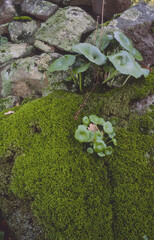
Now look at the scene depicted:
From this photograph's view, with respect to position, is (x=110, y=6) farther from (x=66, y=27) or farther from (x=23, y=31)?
(x=23, y=31)

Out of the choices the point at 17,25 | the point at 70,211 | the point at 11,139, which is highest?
the point at 17,25

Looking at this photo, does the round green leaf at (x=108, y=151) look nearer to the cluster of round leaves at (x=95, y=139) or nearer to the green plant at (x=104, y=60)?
the cluster of round leaves at (x=95, y=139)

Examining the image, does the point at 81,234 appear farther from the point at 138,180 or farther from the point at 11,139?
the point at 11,139

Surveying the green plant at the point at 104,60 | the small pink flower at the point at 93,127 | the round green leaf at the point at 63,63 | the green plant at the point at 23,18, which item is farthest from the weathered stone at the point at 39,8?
the small pink flower at the point at 93,127

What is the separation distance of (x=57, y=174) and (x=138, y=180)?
811mm

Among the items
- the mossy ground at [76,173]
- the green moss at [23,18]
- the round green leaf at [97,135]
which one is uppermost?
the green moss at [23,18]

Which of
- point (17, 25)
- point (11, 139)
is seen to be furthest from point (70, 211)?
point (17, 25)

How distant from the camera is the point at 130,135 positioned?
1.85 metres

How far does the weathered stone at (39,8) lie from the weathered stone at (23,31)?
220mm

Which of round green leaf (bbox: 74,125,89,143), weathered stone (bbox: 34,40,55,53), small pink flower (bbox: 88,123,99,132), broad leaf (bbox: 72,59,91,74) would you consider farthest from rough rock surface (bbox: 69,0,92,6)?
round green leaf (bbox: 74,125,89,143)

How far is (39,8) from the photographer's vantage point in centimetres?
355

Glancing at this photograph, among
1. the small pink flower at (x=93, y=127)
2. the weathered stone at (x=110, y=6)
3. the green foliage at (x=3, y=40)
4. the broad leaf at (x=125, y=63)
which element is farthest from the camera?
the green foliage at (x=3, y=40)

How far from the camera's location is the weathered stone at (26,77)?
8.85 feet

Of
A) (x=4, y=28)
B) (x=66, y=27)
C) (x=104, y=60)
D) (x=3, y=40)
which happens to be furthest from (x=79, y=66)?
(x=4, y=28)
